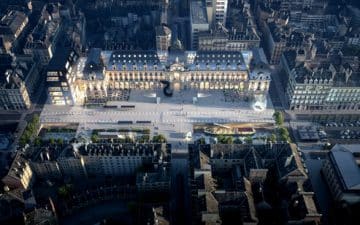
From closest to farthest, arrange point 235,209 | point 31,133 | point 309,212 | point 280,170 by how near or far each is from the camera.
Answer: point 309,212 < point 235,209 < point 280,170 < point 31,133

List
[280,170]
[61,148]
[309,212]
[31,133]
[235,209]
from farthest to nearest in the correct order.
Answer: [31,133], [61,148], [280,170], [235,209], [309,212]

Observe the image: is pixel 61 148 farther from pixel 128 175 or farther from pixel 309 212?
pixel 309 212

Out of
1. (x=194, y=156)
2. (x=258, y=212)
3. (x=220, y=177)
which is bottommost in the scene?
(x=258, y=212)

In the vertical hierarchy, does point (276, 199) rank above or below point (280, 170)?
below

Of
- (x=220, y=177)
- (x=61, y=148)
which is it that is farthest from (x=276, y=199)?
(x=61, y=148)

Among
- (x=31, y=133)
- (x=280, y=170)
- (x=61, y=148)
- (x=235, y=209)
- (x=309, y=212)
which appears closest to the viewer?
(x=309, y=212)

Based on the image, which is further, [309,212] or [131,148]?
[131,148]

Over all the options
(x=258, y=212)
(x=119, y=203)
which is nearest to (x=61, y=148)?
(x=119, y=203)

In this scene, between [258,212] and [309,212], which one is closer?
[309,212]

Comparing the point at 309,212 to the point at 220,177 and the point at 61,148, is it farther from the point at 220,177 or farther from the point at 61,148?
the point at 61,148
